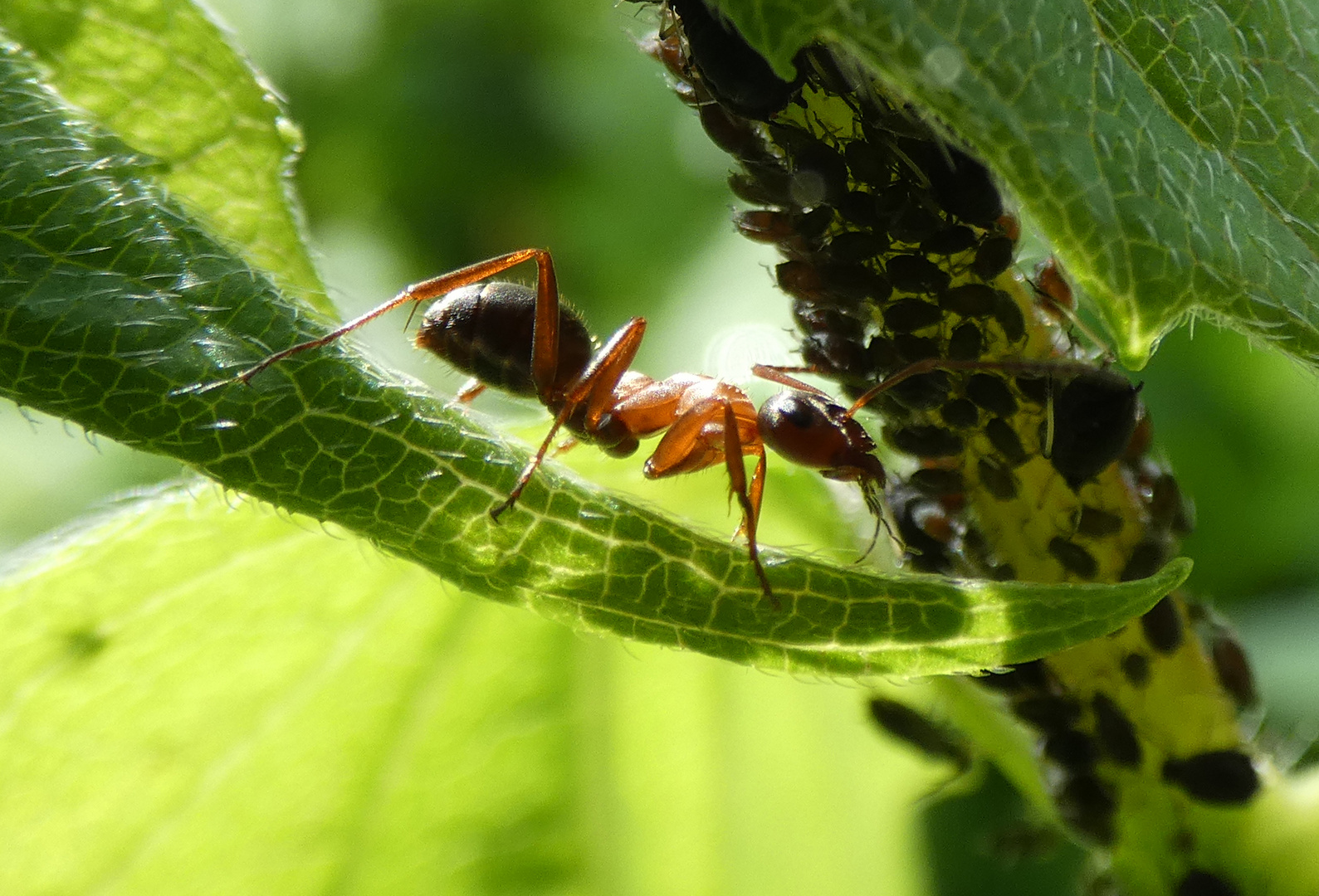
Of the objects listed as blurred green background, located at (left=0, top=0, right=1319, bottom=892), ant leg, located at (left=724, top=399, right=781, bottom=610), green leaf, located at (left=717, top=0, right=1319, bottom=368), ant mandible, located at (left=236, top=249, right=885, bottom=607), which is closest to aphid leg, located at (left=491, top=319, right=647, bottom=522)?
ant mandible, located at (left=236, top=249, right=885, bottom=607)

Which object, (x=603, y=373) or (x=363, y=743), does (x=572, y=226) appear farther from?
(x=363, y=743)

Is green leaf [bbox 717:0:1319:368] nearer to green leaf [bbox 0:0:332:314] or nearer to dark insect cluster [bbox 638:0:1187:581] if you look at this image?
dark insect cluster [bbox 638:0:1187:581]

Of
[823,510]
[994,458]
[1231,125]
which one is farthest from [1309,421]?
[1231,125]

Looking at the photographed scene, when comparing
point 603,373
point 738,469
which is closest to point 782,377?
point 738,469

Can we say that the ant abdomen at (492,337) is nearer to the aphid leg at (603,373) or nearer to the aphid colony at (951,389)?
the aphid leg at (603,373)

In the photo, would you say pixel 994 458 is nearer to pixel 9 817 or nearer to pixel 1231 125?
pixel 1231 125

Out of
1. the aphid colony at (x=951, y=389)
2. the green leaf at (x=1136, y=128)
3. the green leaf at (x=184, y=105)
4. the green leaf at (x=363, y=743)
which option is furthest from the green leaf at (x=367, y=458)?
the green leaf at (x=363, y=743)
